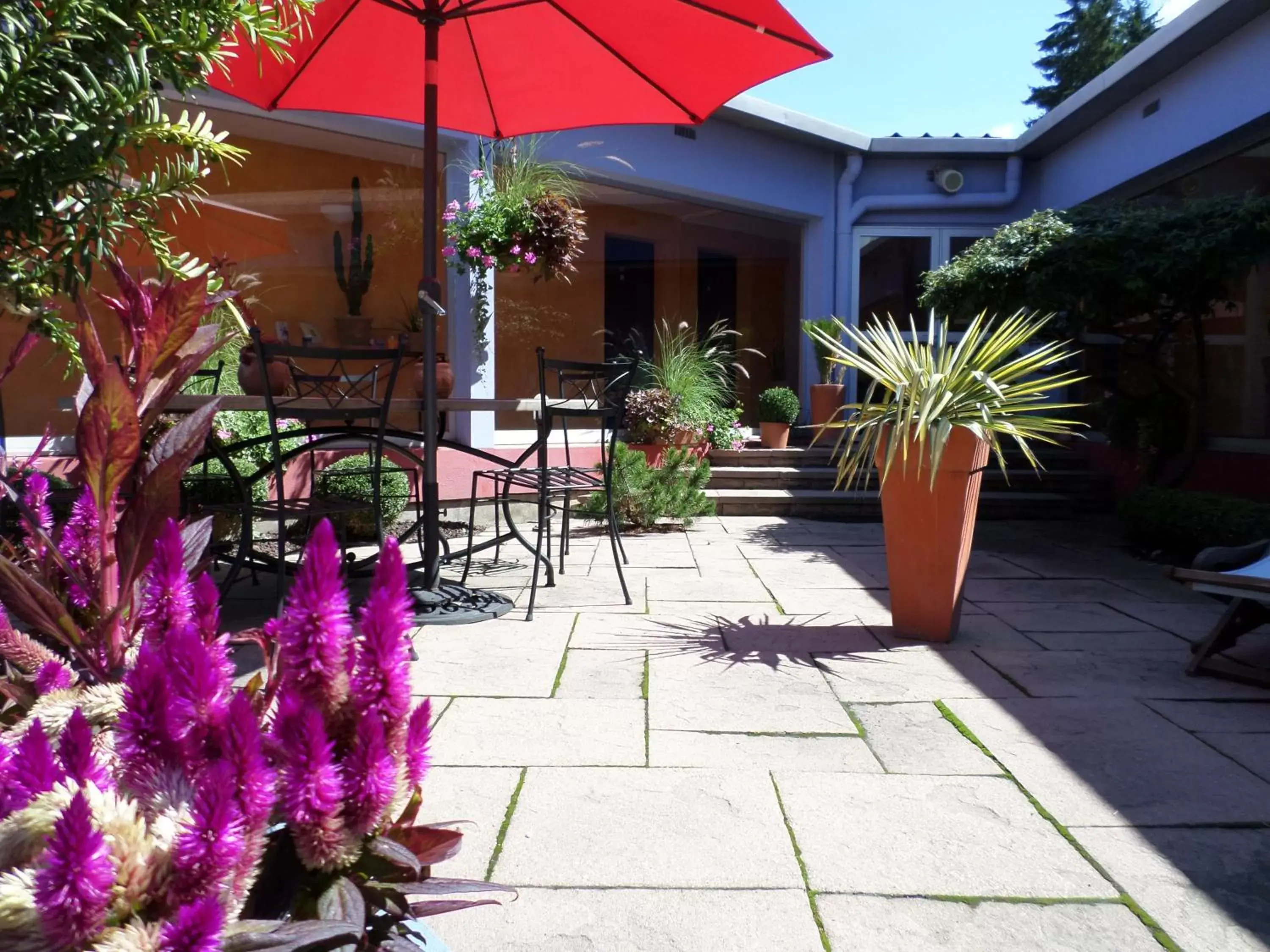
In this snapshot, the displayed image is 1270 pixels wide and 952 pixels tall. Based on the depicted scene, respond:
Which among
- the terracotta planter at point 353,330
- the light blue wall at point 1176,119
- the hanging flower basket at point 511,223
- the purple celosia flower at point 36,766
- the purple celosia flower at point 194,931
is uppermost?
the light blue wall at point 1176,119

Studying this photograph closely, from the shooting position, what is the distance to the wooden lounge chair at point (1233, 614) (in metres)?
2.88

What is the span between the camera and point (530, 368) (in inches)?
321

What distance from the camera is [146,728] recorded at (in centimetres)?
63

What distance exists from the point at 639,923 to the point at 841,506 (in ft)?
19.1

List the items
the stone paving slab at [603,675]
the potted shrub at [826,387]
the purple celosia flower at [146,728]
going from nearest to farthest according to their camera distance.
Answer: the purple celosia flower at [146,728] < the stone paving slab at [603,675] < the potted shrub at [826,387]

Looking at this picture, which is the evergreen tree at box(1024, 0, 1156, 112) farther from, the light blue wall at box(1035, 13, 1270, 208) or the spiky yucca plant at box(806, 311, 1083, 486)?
the spiky yucca plant at box(806, 311, 1083, 486)

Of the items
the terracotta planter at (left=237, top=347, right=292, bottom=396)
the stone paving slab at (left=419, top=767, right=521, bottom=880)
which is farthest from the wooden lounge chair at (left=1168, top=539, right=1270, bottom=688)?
the terracotta planter at (left=237, top=347, right=292, bottom=396)

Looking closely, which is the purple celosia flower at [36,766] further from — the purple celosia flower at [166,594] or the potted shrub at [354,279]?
the potted shrub at [354,279]

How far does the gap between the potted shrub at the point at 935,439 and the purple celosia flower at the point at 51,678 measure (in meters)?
2.77

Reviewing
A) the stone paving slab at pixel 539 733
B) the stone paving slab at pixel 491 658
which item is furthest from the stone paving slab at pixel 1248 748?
the stone paving slab at pixel 491 658

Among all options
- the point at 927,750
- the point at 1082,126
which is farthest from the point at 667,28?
the point at 1082,126

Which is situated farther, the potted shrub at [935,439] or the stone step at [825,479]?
the stone step at [825,479]

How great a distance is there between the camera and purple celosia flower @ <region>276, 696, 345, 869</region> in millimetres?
661

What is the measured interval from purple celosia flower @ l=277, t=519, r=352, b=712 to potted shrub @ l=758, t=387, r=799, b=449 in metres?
7.45
